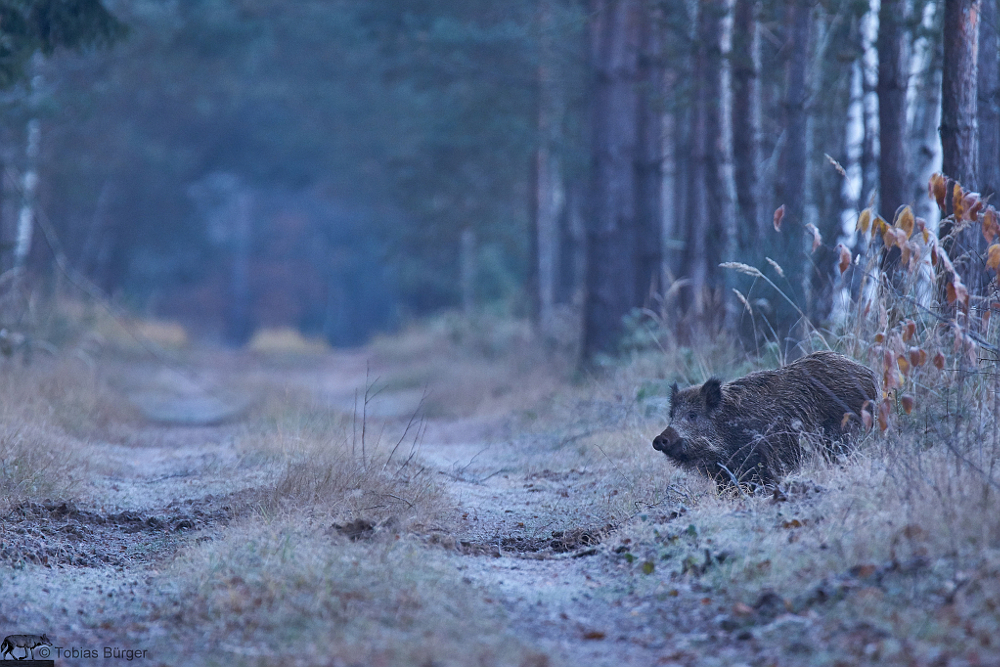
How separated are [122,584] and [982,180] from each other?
21.9 feet

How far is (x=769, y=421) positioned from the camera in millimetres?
6031

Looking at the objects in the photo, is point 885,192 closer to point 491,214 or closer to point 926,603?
point 926,603

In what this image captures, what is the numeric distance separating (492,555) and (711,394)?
5.53 feet

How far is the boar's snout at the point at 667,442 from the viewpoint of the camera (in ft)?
19.2

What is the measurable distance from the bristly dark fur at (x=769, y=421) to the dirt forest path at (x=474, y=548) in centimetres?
77

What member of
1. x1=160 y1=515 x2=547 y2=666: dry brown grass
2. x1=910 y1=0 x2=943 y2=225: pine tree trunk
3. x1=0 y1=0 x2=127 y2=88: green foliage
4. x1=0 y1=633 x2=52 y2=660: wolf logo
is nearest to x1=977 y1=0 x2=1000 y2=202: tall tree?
x1=910 y1=0 x2=943 y2=225: pine tree trunk

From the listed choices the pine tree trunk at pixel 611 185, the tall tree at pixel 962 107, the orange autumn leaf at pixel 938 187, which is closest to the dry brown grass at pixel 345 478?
the orange autumn leaf at pixel 938 187

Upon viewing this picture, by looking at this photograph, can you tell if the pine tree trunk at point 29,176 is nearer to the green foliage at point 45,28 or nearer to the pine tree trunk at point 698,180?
the green foliage at point 45,28

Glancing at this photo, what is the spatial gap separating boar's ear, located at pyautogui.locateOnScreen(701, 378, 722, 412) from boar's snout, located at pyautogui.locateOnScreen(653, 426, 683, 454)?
35cm

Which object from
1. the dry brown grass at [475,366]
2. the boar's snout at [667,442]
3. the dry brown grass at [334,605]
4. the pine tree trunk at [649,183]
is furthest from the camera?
the pine tree trunk at [649,183]

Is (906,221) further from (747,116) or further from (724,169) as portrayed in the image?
(724,169)

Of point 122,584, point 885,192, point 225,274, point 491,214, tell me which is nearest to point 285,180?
point 225,274

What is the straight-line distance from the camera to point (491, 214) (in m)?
25.4

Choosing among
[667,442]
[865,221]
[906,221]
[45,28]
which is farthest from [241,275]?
[906,221]
